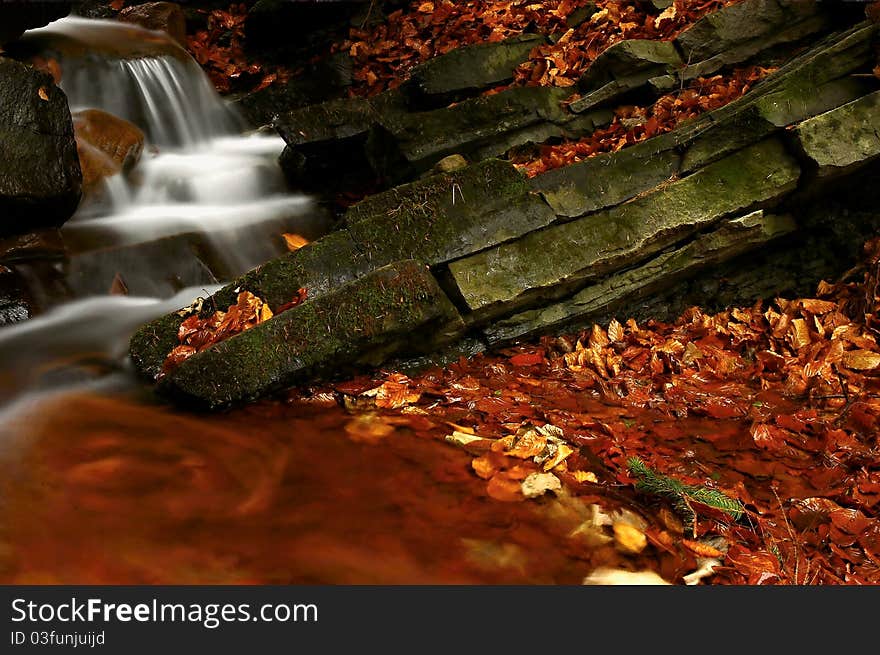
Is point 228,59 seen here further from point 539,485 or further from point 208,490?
point 539,485

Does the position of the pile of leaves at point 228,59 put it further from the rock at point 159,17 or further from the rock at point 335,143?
the rock at point 335,143

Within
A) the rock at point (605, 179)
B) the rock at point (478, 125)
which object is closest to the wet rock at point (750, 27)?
the rock at point (478, 125)

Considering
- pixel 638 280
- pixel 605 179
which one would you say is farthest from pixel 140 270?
pixel 638 280

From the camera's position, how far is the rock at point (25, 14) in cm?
625

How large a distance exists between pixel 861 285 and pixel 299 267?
471 centimetres

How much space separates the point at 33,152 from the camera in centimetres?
525

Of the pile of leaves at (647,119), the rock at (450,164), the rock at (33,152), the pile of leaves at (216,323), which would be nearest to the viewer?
the pile of leaves at (216,323)

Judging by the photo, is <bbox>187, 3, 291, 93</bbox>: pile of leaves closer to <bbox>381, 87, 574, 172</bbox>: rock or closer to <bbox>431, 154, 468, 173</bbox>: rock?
<bbox>381, 87, 574, 172</bbox>: rock

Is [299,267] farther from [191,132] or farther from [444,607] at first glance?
[191,132]

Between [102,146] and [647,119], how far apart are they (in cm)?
639

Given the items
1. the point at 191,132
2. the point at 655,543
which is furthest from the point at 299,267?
the point at 191,132

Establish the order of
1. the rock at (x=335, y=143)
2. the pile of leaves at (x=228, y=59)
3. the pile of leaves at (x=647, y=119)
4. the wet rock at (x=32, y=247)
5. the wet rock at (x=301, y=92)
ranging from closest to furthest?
the wet rock at (x=32, y=247) → the pile of leaves at (x=647, y=119) → the rock at (x=335, y=143) → the wet rock at (x=301, y=92) → the pile of leaves at (x=228, y=59)

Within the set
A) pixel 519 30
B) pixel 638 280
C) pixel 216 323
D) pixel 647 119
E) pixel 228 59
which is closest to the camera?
pixel 216 323

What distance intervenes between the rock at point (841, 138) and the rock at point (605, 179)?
1.01 m
